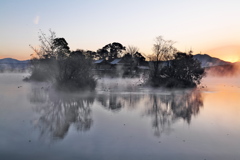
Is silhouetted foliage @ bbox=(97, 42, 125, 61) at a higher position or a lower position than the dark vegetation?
higher

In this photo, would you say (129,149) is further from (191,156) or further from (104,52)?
(104,52)

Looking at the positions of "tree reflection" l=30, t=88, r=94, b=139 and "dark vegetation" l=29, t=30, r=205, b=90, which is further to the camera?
"dark vegetation" l=29, t=30, r=205, b=90

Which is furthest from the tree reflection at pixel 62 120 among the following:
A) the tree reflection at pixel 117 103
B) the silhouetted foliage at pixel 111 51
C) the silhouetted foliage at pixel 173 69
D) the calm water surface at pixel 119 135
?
the silhouetted foliage at pixel 111 51

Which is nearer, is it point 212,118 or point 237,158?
point 237,158

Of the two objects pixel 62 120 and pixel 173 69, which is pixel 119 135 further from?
pixel 173 69

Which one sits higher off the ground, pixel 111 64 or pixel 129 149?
pixel 111 64

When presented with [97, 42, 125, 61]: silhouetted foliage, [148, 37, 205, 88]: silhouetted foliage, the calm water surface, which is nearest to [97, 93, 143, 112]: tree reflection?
the calm water surface

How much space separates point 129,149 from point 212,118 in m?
6.59

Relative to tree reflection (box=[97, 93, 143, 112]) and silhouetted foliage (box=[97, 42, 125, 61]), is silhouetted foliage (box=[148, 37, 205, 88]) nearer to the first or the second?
tree reflection (box=[97, 93, 143, 112])

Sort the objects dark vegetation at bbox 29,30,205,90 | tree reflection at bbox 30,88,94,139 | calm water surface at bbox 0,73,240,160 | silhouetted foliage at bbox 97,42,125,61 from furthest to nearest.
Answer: silhouetted foliage at bbox 97,42,125,61 < dark vegetation at bbox 29,30,205,90 < tree reflection at bbox 30,88,94,139 < calm water surface at bbox 0,73,240,160

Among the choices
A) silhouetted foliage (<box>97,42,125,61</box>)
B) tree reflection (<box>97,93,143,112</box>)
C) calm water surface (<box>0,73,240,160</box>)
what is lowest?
calm water surface (<box>0,73,240,160</box>)

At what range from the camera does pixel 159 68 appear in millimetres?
32062

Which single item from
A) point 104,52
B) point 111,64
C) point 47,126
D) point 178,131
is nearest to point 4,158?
point 47,126

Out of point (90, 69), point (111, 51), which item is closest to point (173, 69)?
point (90, 69)
